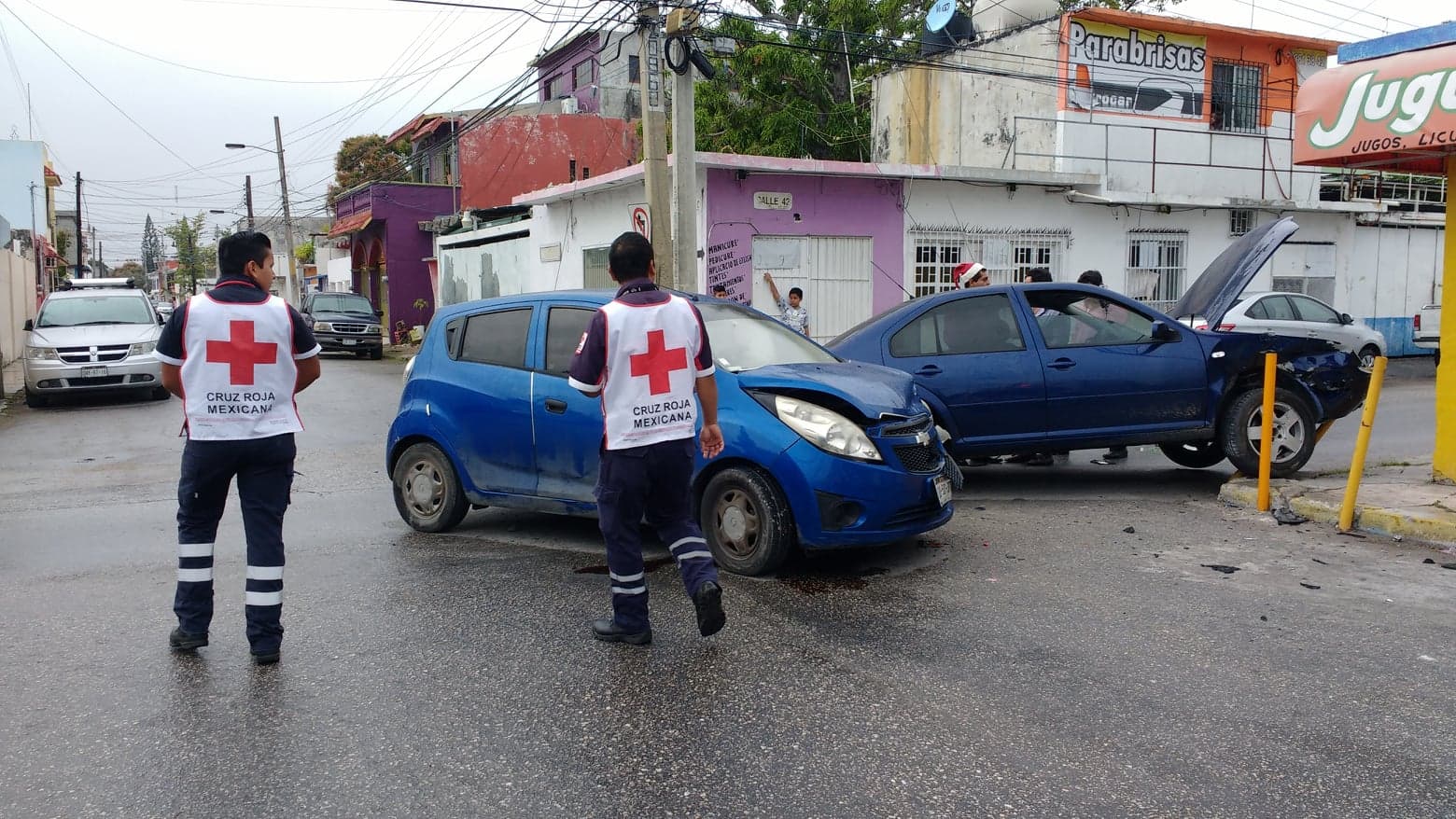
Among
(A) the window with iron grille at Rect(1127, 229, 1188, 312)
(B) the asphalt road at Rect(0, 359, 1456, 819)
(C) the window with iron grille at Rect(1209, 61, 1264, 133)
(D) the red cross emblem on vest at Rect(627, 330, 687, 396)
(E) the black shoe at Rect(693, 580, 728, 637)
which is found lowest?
(B) the asphalt road at Rect(0, 359, 1456, 819)

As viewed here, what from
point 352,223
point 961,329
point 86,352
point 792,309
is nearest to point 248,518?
point 961,329

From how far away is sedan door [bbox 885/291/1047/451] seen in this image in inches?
332

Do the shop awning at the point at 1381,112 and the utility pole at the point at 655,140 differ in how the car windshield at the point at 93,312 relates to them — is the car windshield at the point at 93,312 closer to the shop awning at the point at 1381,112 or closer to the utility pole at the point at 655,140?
the utility pole at the point at 655,140

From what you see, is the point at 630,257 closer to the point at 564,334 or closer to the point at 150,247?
the point at 564,334

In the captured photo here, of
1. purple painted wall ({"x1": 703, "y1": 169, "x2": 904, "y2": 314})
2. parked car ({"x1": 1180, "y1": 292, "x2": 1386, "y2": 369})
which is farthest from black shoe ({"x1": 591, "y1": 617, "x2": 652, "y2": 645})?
parked car ({"x1": 1180, "y1": 292, "x2": 1386, "y2": 369})

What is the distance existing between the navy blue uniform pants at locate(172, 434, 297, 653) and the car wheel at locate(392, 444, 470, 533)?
2.37 metres

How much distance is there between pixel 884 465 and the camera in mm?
5855

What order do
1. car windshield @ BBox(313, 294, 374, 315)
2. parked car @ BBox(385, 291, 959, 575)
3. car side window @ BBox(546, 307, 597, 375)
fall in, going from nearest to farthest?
parked car @ BBox(385, 291, 959, 575)
car side window @ BBox(546, 307, 597, 375)
car windshield @ BBox(313, 294, 374, 315)

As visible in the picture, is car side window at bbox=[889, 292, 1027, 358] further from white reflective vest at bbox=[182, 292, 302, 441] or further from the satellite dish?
the satellite dish

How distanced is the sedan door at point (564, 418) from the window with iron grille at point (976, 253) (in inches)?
473

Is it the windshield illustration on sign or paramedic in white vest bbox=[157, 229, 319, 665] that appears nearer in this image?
paramedic in white vest bbox=[157, 229, 319, 665]

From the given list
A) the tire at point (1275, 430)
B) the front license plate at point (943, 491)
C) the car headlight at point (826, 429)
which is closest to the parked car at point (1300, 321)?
the tire at point (1275, 430)

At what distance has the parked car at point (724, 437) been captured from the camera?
5.80m

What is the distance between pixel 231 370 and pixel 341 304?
2523cm
